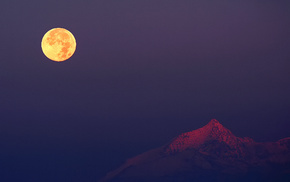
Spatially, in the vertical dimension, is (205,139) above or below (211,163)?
above

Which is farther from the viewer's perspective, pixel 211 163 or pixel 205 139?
pixel 205 139

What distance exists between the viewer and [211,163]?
9138 cm

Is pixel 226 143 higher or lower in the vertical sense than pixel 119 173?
lower

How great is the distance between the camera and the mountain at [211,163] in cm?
8038

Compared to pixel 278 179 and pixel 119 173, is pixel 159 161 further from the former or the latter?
pixel 278 179

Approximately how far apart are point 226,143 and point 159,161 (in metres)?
26.6

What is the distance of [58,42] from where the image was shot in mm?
31016

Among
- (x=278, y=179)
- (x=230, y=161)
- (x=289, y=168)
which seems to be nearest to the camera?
(x=278, y=179)

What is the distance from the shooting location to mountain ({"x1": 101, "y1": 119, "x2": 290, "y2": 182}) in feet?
264

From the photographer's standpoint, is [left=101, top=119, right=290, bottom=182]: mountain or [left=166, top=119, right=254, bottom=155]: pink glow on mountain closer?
[left=101, top=119, right=290, bottom=182]: mountain

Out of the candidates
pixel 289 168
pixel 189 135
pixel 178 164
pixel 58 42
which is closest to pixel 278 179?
pixel 289 168

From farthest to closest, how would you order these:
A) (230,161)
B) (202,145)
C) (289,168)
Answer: (202,145) < (230,161) < (289,168)

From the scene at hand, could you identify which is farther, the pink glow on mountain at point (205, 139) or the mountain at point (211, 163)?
the pink glow on mountain at point (205, 139)

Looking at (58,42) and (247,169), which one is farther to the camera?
(247,169)
